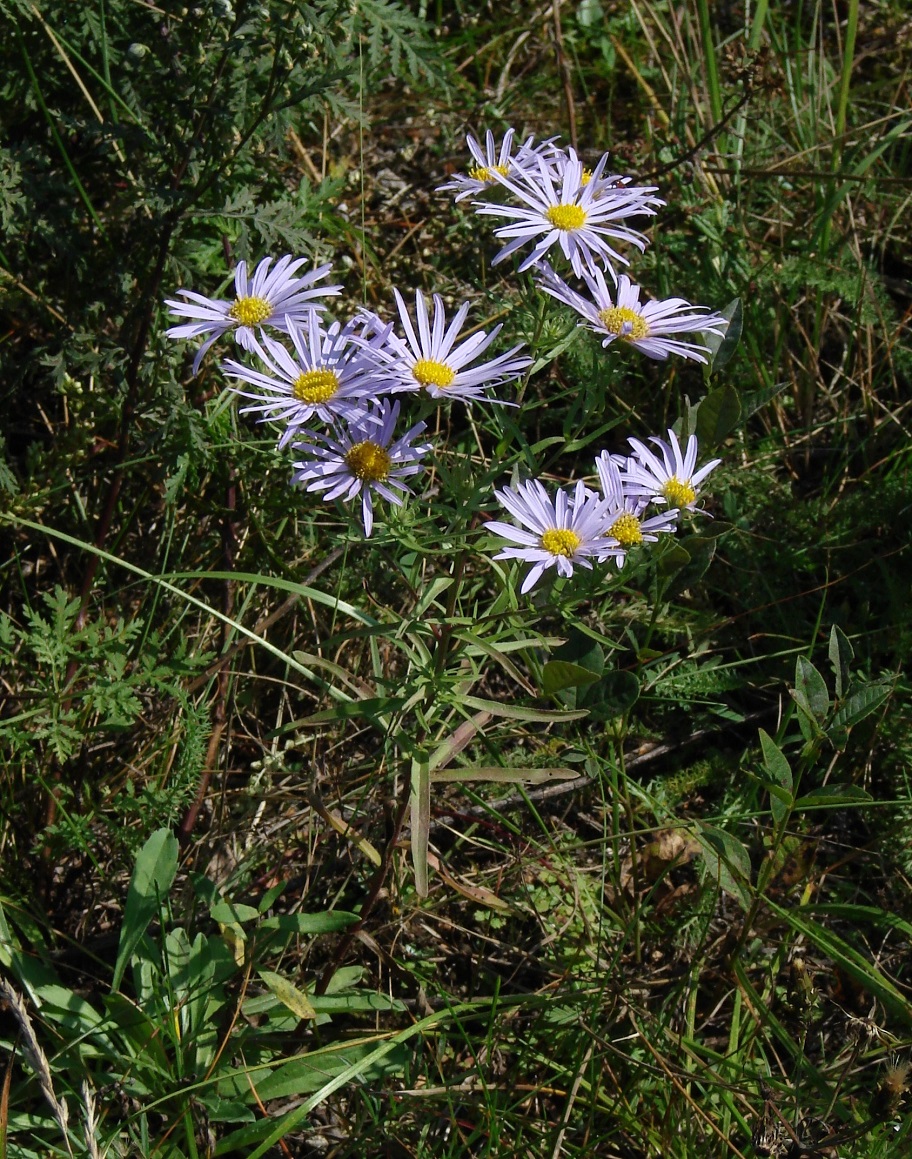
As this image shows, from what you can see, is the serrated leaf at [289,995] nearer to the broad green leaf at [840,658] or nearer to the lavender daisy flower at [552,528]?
the lavender daisy flower at [552,528]

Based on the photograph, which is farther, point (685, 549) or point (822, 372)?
point (822, 372)

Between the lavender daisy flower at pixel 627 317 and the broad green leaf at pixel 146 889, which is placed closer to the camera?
the lavender daisy flower at pixel 627 317

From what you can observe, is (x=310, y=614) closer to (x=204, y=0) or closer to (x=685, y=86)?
(x=204, y=0)

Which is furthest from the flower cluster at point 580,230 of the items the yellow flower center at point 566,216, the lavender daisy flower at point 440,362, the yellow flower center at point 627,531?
the yellow flower center at point 627,531

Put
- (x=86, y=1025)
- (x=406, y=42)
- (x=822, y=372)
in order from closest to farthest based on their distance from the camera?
(x=86, y=1025), (x=406, y=42), (x=822, y=372)

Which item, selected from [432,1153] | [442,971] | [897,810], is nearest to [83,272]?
[442,971]

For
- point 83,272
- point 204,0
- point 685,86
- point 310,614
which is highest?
point 685,86

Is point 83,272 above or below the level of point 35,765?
above
